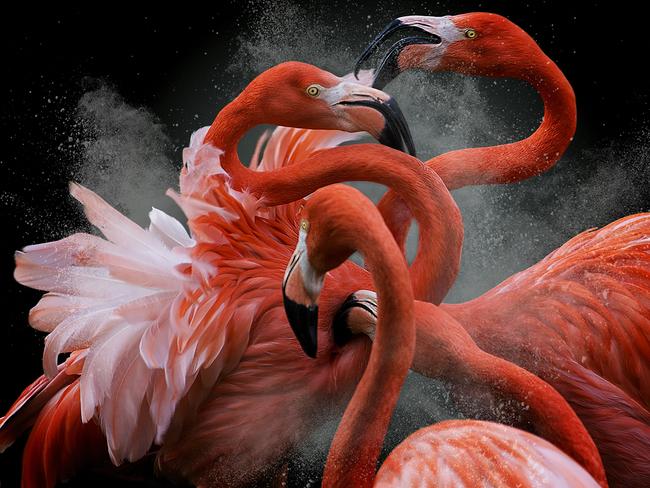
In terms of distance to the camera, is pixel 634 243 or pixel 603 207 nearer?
pixel 634 243

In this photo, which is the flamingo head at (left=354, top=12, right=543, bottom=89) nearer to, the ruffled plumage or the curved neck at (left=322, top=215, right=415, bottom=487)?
the ruffled plumage

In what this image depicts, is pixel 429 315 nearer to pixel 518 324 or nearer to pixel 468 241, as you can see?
pixel 518 324

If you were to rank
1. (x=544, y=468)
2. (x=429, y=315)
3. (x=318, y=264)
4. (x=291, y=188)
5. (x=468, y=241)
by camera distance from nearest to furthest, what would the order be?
(x=544, y=468) → (x=318, y=264) → (x=429, y=315) → (x=291, y=188) → (x=468, y=241)

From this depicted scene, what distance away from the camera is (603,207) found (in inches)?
138

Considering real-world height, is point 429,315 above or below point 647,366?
above

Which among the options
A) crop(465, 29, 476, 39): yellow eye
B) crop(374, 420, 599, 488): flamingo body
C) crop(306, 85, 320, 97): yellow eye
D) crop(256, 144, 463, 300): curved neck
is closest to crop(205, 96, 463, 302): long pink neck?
crop(256, 144, 463, 300): curved neck

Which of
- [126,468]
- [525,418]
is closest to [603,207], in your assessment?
[525,418]

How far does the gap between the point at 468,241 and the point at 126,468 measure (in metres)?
1.35

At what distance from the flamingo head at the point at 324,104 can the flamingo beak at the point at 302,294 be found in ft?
1.80

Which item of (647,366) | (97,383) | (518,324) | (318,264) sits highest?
(318,264)

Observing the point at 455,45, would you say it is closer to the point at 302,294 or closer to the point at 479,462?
the point at 302,294

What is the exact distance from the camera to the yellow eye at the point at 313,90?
288cm

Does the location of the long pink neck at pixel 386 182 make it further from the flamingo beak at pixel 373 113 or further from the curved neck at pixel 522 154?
the curved neck at pixel 522 154

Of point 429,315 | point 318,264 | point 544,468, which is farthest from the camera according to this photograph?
point 429,315
